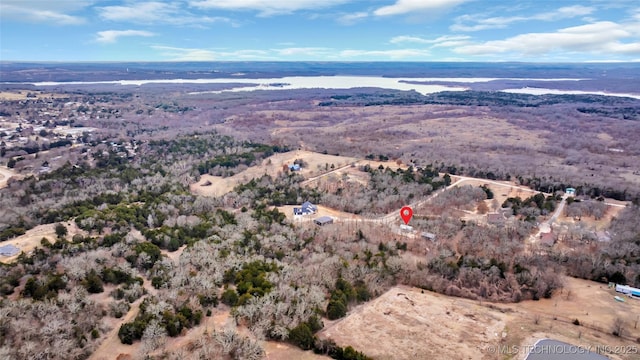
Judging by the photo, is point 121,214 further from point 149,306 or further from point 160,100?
point 160,100

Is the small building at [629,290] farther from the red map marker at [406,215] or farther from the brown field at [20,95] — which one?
the brown field at [20,95]

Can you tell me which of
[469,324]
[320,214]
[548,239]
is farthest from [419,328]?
[320,214]

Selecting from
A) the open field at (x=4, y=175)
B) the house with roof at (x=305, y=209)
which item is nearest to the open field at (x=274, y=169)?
the house with roof at (x=305, y=209)

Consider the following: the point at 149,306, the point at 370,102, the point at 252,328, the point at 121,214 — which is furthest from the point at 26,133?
the point at 370,102

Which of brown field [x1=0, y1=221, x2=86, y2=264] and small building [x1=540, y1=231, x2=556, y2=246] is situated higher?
small building [x1=540, y1=231, x2=556, y2=246]

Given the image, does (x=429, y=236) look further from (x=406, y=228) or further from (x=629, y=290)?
(x=629, y=290)

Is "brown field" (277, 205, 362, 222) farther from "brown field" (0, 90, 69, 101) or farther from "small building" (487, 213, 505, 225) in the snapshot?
"brown field" (0, 90, 69, 101)

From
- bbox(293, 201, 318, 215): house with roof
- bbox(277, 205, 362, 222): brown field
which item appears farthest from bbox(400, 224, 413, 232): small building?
bbox(293, 201, 318, 215): house with roof
